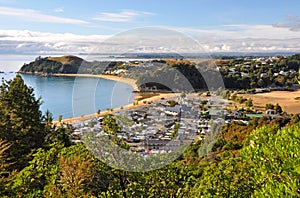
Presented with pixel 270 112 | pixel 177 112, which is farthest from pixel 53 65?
pixel 177 112

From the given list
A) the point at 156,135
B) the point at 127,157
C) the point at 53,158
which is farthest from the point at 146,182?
the point at 156,135

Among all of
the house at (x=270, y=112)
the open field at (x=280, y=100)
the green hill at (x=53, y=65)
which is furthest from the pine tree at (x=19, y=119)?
the green hill at (x=53, y=65)

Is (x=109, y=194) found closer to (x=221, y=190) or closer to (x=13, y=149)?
(x=221, y=190)

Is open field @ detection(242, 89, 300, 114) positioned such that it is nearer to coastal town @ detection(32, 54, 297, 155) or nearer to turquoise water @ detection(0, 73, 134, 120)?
coastal town @ detection(32, 54, 297, 155)

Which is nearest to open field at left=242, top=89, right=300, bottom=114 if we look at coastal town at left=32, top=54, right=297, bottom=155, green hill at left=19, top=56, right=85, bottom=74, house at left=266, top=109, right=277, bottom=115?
coastal town at left=32, top=54, right=297, bottom=155

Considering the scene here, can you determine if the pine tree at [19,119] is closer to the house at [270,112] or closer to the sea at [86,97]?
the sea at [86,97]

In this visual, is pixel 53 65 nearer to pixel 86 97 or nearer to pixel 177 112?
pixel 177 112
